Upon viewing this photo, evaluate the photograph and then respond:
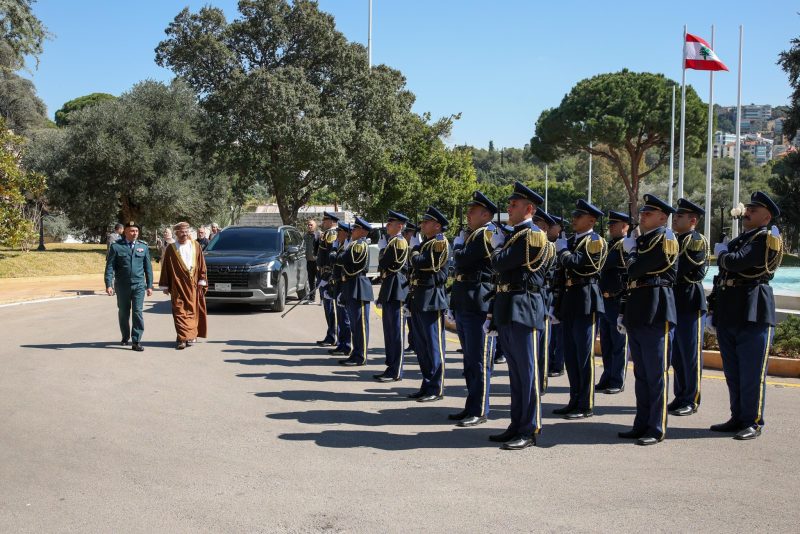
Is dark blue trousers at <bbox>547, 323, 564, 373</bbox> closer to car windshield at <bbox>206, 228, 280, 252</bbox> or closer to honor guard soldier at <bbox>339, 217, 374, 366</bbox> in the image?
honor guard soldier at <bbox>339, 217, 374, 366</bbox>

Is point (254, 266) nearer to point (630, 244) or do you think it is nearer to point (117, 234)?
point (117, 234)

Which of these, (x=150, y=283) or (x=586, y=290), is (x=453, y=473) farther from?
(x=150, y=283)

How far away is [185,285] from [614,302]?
6.33 meters

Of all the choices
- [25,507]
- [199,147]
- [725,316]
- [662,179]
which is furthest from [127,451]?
[662,179]

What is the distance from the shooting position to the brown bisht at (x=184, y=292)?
11.7 metres

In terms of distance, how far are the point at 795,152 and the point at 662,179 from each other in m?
38.9

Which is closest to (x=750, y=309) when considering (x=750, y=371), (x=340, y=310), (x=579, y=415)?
(x=750, y=371)

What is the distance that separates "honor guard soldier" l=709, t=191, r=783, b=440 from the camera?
6.70 metres

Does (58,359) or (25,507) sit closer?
(25,507)

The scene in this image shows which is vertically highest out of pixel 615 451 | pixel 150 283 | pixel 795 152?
pixel 795 152

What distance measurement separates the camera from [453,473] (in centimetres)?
571

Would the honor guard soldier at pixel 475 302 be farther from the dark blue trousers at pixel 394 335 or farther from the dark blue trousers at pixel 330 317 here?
the dark blue trousers at pixel 330 317

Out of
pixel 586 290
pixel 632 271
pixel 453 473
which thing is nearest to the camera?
pixel 453 473

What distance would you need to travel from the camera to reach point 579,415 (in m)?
7.55
